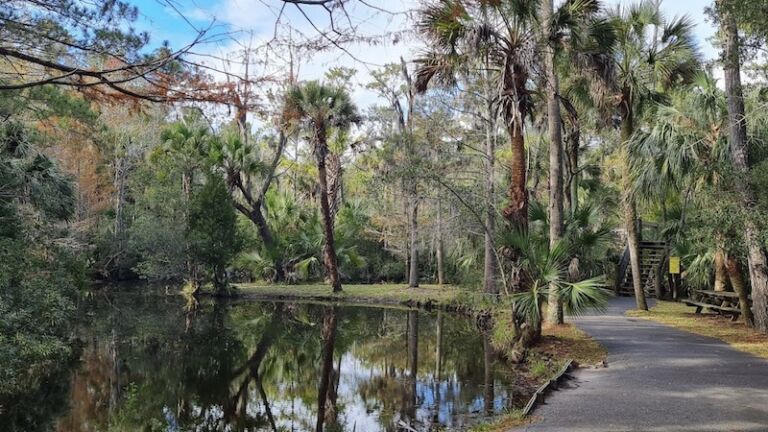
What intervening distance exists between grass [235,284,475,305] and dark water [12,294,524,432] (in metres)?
3.11

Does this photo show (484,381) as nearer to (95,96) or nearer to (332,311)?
(95,96)

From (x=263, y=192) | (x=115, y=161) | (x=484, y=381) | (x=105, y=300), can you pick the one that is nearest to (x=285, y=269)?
(x=263, y=192)

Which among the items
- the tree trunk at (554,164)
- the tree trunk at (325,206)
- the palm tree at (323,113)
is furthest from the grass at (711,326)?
the palm tree at (323,113)

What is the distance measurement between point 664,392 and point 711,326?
7778mm

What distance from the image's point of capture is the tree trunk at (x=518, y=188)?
12.0 m

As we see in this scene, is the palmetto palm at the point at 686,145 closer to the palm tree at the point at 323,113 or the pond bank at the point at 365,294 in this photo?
the pond bank at the point at 365,294

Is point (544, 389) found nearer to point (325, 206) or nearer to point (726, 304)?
point (726, 304)

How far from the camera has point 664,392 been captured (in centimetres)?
790

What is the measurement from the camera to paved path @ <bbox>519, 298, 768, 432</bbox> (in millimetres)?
6551

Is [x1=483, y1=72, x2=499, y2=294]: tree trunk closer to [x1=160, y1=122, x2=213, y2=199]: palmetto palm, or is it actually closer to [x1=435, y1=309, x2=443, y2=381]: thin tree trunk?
[x1=435, y1=309, x2=443, y2=381]: thin tree trunk

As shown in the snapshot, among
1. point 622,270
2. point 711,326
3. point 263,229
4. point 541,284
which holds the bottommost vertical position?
point 711,326

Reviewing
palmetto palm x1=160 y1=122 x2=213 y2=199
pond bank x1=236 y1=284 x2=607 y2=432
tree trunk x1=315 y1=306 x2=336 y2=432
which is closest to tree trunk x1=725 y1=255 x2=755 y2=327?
pond bank x1=236 y1=284 x2=607 y2=432

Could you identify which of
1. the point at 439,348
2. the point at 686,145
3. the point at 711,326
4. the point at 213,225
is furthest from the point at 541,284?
the point at 213,225

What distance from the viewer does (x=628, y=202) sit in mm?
17109
